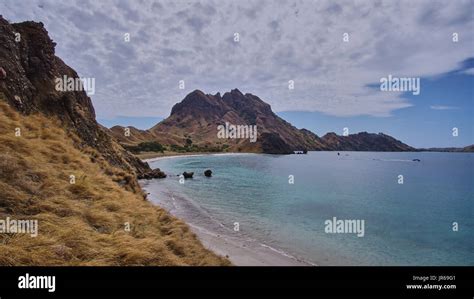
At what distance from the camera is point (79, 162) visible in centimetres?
1602

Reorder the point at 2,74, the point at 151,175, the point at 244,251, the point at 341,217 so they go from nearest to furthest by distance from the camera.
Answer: the point at 2,74, the point at 244,251, the point at 341,217, the point at 151,175

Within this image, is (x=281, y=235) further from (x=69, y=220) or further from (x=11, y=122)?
(x=11, y=122)

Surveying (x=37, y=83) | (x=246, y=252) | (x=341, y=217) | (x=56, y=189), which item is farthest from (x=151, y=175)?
(x=56, y=189)

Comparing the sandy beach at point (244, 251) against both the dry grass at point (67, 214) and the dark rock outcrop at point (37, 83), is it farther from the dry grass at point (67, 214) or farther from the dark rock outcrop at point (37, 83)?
the dark rock outcrop at point (37, 83)

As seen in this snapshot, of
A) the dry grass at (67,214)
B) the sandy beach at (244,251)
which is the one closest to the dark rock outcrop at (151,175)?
the sandy beach at (244,251)

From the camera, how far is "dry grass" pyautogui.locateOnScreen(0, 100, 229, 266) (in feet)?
24.8

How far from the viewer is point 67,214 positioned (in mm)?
10070
